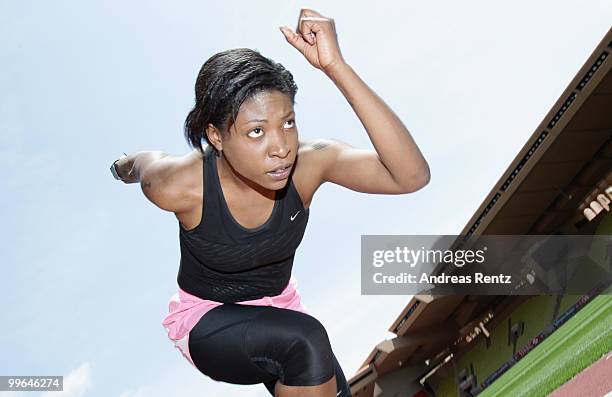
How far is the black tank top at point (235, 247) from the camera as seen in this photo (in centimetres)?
255

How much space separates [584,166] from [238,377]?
1225 centimetres

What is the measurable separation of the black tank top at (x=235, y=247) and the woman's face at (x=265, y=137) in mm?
250

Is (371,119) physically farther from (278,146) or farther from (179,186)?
(179,186)

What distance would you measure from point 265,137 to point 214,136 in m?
0.21

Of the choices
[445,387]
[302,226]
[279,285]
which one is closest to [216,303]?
[279,285]

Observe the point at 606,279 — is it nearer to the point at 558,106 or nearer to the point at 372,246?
the point at 558,106

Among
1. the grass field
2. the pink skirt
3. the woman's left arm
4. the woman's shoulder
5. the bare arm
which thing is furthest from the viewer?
the grass field

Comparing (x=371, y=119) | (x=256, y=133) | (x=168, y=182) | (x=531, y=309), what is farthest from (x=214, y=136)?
(x=531, y=309)

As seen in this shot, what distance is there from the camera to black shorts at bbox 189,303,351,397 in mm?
2303

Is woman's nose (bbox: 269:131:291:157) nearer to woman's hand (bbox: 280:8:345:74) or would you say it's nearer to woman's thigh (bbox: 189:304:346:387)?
woman's hand (bbox: 280:8:345:74)

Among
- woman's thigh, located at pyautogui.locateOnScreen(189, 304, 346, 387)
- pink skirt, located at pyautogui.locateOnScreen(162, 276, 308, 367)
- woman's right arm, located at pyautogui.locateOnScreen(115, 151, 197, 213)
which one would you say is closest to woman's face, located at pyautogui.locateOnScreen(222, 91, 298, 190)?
woman's right arm, located at pyautogui.locateOnScreen(115, 151, 197, 213)

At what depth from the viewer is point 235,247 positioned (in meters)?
2.57

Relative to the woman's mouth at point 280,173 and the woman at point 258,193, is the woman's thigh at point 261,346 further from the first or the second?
the woman's mouth at point 280,173

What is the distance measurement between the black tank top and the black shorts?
11 centimetres
